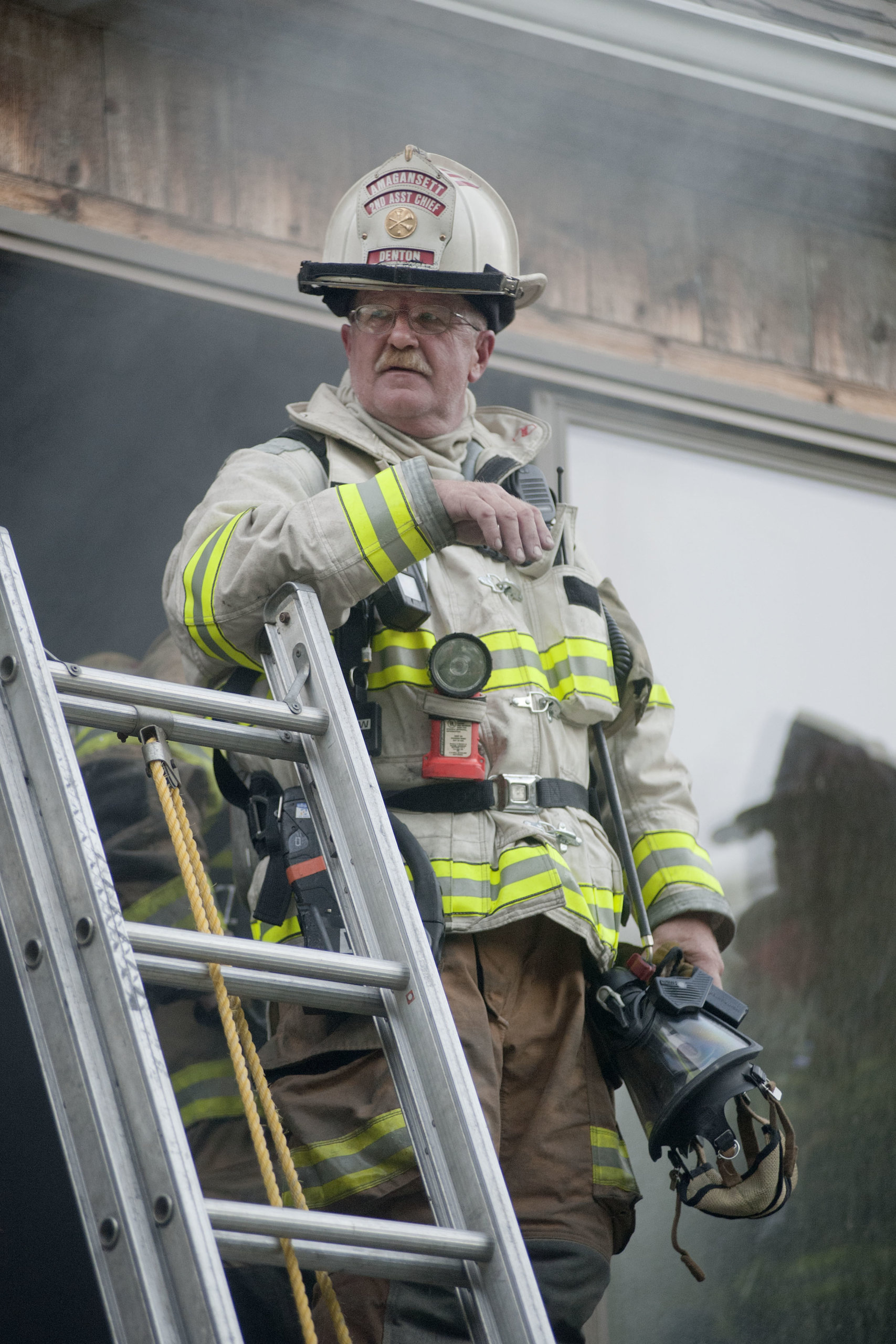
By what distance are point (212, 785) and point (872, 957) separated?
1.77m

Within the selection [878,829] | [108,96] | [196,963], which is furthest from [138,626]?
[196,963]

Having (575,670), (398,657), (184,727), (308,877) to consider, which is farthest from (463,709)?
(184,727)

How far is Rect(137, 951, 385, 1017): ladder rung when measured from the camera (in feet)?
Answer: 6.06

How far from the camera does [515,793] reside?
2463 millimetres

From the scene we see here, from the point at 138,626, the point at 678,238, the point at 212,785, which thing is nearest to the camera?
the point at 212,785

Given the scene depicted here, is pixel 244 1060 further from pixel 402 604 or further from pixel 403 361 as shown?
pixel 403 361

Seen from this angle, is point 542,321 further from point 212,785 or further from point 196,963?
point 196,963

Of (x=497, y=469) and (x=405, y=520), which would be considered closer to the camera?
(x=405, y=520)

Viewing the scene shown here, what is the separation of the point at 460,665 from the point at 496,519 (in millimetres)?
292

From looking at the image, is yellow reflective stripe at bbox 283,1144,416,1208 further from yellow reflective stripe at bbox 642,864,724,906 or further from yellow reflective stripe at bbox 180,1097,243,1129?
yellow reflective stripe at bbox 180,1097,243,1129

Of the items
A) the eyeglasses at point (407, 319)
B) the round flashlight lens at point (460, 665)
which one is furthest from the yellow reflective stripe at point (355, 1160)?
the eyeglasses at point (407, 319)

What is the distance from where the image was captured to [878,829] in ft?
13.6

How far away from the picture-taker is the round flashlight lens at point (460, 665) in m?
2.43

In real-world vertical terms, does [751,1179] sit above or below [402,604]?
below
